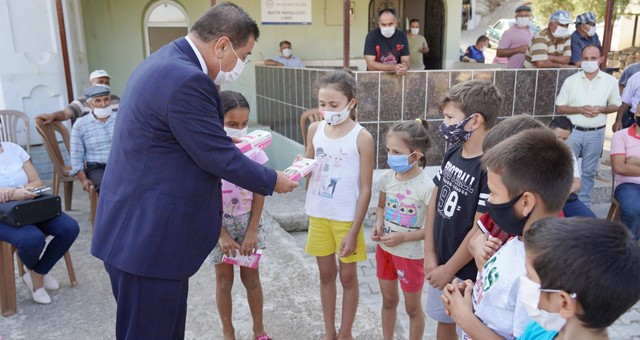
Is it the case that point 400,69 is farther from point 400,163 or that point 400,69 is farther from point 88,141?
point 88,141

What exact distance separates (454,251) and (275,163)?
571cm

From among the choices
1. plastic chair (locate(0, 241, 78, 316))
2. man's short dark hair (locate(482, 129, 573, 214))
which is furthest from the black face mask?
plastic chair (locate(0, 241, 78, 316))

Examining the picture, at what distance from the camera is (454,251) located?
2.11 m

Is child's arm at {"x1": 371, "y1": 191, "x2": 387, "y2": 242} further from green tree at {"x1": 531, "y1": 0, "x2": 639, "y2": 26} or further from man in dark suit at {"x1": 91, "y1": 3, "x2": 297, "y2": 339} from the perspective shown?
green tree at {"x1": 531, "y1": 0, "x2": 639, "y2": 26}

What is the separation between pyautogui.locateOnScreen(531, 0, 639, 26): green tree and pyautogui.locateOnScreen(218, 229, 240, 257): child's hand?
16.7 m

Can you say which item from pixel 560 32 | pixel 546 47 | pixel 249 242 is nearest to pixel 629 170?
pixel 546 47

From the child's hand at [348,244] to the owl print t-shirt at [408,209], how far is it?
138 mm

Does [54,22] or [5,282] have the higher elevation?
[54,22]

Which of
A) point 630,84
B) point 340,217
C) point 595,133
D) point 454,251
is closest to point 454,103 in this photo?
point 454,251

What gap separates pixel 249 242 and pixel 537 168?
150 cm

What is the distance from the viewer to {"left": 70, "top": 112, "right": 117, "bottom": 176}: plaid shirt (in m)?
4.29

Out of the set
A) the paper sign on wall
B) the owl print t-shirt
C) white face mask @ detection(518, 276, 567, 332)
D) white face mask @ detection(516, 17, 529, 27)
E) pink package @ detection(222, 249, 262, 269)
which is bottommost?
pink package @ detection(222, 249, 262, 269)

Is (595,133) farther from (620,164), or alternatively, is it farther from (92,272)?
(92,272)

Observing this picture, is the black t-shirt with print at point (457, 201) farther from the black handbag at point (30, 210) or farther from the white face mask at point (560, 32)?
the white face mask at point (560, 32)
